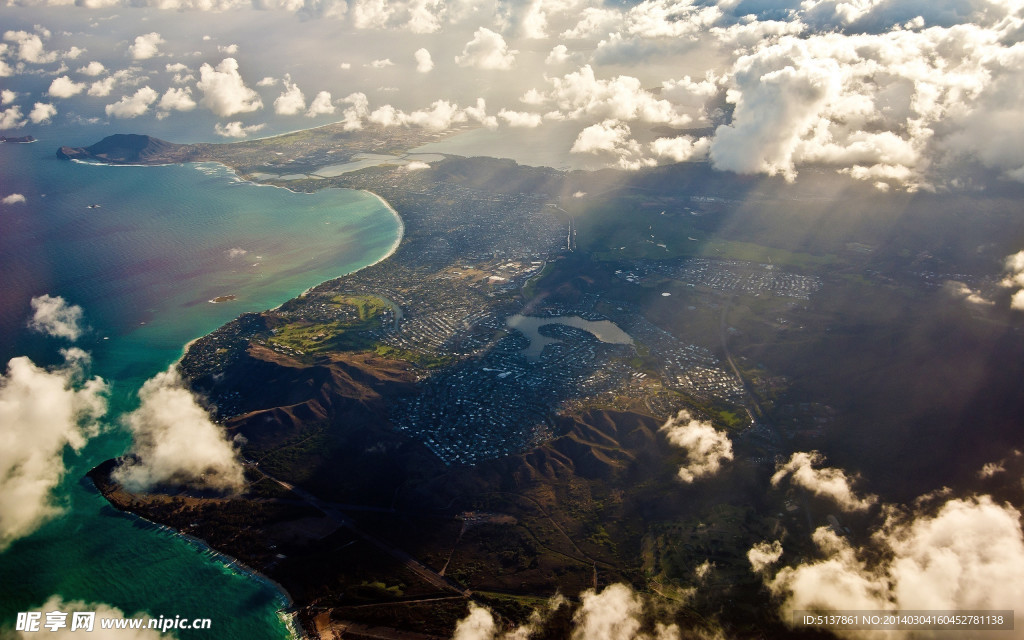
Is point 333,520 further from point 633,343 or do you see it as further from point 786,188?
point 786,188

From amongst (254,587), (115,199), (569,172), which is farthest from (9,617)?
(569,172)

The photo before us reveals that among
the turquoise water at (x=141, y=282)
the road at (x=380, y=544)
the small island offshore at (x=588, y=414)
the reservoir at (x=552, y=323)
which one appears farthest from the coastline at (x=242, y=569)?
the reservoir at (x=552, y=323)

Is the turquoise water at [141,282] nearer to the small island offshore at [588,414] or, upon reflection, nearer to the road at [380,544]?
the small island offshore at [588,414]

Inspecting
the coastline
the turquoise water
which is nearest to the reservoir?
the turquoise water

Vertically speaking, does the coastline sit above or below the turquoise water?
above

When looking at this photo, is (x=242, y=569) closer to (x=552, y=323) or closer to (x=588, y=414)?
(x=588, y=414)

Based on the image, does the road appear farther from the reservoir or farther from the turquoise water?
the reservoir

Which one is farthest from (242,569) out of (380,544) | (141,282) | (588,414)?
(141,282)
